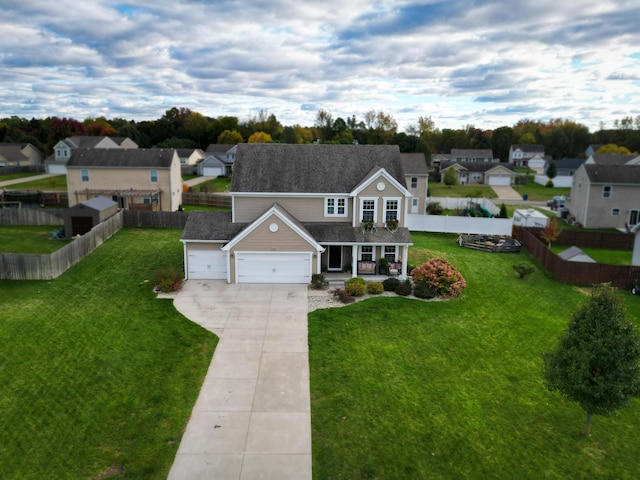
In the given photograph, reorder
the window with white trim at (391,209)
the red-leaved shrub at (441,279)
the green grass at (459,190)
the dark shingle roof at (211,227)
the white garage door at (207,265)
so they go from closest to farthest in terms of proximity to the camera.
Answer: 1. the red-leaved shrub at (441,279)
2. the dark shingle roof at (211,227)
3. the white garage door at (207,265)
4. the window with white trim at (391,209)
5. the green grass at (459,190)

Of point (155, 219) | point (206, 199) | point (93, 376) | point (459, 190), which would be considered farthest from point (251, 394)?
point (459, 190)

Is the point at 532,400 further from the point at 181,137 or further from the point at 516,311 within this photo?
the point at 181,137

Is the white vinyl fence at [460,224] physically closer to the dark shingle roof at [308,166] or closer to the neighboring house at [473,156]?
the dark shingle roof at [308,166]

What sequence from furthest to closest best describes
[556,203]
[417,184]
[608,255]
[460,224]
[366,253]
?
1. [556,203]
2. [417,184]
3. [460,224]
4. [608,255]
5. [366,253]

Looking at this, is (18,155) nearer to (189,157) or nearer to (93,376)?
(189,157)

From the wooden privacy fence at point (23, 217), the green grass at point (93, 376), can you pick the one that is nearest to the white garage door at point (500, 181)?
the wooden privacy fence at point (23, 217)

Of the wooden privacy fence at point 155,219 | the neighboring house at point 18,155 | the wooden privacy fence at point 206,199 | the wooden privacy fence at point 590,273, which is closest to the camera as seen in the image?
the wooden privacy fence at point 590,273
